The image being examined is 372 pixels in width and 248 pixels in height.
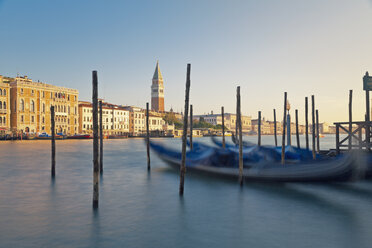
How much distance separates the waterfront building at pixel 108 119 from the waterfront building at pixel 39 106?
2.62m

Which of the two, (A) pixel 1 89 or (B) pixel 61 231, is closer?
(B) pixel 61 231

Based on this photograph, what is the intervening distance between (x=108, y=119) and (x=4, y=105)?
78.5ft

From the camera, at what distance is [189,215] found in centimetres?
816

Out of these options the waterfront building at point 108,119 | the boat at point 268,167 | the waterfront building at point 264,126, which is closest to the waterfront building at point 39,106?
the waterfront building at point 108,119

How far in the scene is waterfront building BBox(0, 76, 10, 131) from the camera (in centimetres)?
5012

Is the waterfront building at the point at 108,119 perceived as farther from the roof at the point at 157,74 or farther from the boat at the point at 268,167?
the boat at the point at 268,167

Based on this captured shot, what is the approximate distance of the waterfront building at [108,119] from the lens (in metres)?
66.2

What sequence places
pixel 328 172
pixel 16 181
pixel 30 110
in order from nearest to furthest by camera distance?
pixel 328 172
pixel 16 181
pixel 30 110

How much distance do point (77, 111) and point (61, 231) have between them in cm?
6012

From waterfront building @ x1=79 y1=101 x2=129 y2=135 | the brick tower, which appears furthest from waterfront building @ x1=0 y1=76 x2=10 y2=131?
the brick tower

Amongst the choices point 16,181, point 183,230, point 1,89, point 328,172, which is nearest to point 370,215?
point 328,172

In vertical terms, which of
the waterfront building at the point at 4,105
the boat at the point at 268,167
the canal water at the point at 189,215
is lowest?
the canal water at the point at 189,215

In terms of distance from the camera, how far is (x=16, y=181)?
1388cm

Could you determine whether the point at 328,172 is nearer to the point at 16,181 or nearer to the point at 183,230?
the point at 183,230
